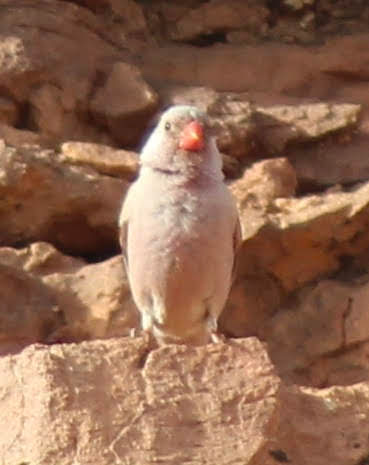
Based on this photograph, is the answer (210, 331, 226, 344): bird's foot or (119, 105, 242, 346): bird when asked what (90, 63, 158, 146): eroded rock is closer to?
(119, 105, 242, 346): bird

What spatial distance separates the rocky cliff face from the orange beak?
0.83 m

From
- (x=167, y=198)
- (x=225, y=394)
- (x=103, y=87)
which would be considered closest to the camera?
(x=225, y=394)

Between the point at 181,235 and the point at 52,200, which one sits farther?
the point at 52,200

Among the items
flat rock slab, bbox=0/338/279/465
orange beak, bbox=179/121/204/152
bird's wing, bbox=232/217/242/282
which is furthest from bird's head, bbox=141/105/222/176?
flat rock slab, bbox=0/338/279/465

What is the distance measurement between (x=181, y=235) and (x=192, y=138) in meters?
0.48

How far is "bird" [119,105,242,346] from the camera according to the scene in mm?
8164

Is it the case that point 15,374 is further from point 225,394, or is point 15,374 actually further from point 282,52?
point 282,52

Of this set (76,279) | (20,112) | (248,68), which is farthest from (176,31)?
(76,279)

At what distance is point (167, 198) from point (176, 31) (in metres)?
2.14

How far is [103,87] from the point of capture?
379 inches

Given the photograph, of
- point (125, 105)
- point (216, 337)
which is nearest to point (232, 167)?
point (125, 105)

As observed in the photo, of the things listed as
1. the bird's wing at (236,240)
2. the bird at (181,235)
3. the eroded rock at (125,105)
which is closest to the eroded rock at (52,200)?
the eroded rock at (125,105)

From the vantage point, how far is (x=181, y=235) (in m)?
8.14

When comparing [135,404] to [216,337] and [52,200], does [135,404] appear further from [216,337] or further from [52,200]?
[52,200]
